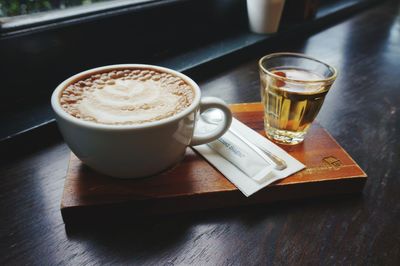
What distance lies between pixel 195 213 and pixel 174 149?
103 millimetres

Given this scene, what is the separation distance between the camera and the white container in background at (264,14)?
1146 millimetres

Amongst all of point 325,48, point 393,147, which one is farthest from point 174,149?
point 325,48

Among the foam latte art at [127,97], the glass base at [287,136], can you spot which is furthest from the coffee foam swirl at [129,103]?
the glass base at [287,136]

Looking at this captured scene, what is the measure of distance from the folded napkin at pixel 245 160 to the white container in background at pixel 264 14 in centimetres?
65

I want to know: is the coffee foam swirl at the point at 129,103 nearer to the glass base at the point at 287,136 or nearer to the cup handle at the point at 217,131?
the cup handle at the point at 217,131

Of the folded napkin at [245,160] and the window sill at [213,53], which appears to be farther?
the window sill at [213,53]

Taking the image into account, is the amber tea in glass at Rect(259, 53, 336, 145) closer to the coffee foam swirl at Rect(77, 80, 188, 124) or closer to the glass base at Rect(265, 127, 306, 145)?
the glass base at Rect(265, 127, 306, 145)

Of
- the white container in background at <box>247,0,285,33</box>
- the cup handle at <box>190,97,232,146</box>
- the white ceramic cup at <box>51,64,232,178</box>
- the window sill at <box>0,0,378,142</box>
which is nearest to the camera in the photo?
the white ceramic cup at <box>51,64,232,178</box>

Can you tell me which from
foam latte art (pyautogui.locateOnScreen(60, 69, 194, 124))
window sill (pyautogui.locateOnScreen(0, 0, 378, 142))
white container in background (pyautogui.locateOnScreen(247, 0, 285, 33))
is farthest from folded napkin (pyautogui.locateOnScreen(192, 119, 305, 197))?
white container in background (pyautogui.locateOnScreen(247, 0, 285, 33))

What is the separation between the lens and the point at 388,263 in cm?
45

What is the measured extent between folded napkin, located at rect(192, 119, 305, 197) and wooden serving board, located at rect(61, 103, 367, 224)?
1 cm

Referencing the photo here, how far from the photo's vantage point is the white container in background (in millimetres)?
1146

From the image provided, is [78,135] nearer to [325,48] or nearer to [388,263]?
[388,263]

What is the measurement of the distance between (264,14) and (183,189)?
0.85 m
